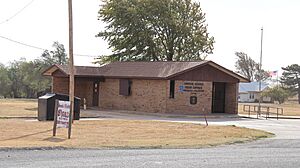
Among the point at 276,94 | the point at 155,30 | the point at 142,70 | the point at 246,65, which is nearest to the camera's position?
the point at 142,70

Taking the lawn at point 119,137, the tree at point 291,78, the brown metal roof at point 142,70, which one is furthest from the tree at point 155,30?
the tree at point 291,78

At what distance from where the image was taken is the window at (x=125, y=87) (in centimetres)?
3888

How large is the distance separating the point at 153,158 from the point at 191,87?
24349mm

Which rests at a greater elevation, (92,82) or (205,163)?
(92,82)

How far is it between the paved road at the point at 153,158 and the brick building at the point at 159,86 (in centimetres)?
2074

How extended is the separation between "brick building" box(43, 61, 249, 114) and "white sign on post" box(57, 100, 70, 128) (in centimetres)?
1795

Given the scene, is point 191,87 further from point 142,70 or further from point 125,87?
point 125,87

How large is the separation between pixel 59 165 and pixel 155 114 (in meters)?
24.7

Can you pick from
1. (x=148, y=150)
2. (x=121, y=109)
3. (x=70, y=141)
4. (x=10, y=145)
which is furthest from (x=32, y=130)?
(x=121, y=109)

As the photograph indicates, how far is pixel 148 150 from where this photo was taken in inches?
592

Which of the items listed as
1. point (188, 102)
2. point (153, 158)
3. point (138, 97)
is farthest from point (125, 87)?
point (153, 158)

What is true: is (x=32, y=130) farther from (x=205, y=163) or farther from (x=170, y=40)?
(x=170, y=40)

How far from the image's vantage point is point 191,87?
121 feet

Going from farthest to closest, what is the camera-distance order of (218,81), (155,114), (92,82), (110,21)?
(110,21) < (92,82) < (218,81) < (155,114)
